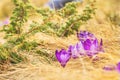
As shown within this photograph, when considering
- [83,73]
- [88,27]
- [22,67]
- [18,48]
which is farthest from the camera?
[88,27]

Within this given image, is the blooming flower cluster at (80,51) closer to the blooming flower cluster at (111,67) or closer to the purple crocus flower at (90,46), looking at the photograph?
the purple crocus flower at (90,46)

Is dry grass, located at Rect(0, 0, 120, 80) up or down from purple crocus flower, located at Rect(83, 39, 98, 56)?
down

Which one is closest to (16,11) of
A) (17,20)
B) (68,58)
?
(17,20)

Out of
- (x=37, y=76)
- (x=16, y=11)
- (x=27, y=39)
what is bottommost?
(x=37, y=76)

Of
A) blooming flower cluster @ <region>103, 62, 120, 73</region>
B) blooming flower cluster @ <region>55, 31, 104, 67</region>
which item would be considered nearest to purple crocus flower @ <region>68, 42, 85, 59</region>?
blooming flower cluster @ <region>55, 31, 104, 67</region>

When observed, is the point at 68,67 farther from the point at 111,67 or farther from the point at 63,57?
the point at 111,67

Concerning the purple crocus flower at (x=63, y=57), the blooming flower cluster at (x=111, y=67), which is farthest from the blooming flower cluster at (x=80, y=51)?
the blooming flower cluster at (x=111, y=67)

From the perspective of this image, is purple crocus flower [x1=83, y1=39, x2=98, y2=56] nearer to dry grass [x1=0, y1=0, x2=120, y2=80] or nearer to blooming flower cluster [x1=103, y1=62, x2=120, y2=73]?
dry grass [x1=0, y1=0, x2=120, y2=80]

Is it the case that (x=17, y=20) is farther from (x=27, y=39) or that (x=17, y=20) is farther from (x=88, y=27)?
(x=88, y=27)

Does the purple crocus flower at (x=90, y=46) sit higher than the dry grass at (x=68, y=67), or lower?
higher

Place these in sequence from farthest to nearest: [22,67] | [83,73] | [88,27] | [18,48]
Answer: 1. [88,27]
2. [18,48]
3. [22,67]
4. [83,73]

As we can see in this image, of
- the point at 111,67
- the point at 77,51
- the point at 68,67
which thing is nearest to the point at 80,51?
the point at 77,51
